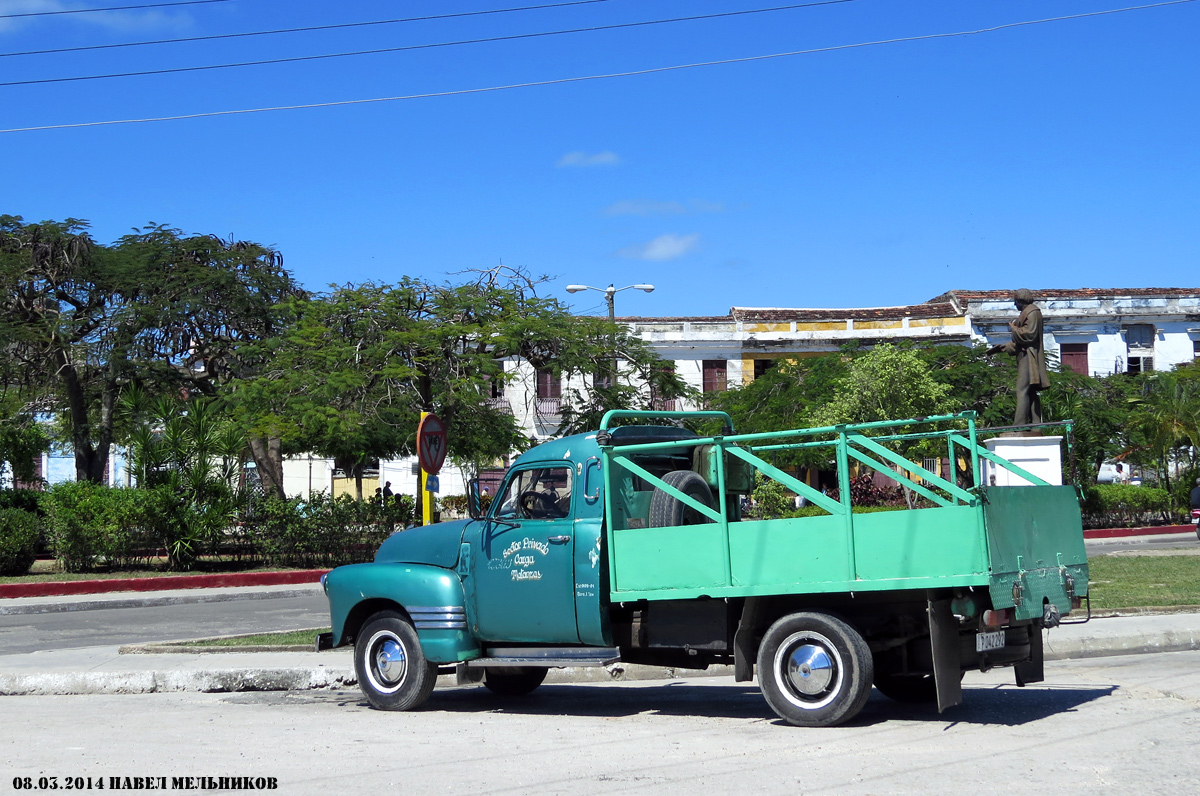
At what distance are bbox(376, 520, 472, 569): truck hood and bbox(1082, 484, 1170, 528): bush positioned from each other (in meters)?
31.0

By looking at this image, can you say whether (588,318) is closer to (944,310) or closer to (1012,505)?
(1012,505)

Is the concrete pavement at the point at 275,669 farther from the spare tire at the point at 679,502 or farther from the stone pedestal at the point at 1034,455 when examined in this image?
the stone pedestal at the point at 1034,455

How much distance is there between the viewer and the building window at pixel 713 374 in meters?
51.9

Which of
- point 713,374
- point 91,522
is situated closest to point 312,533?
point 91,522

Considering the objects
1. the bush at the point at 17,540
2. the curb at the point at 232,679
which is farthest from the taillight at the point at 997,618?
the bush at the point at 17,540

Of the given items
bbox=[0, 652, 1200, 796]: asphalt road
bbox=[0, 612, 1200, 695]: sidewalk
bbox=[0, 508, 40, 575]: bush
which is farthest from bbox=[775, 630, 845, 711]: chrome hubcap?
bbox=[0, 508, 40, 575]: bush

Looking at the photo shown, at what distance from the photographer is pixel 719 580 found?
8.25 metres

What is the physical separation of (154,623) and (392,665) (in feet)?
30.5

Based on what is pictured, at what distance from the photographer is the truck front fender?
9.30 m

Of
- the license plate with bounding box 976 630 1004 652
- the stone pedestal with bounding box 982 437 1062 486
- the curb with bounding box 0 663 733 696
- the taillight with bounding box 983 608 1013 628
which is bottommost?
the curb with bounding box 0 663 733 696

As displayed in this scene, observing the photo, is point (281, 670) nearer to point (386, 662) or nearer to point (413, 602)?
point (386, 662)

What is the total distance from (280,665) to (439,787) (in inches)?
218

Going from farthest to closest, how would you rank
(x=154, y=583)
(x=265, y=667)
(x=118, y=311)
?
(x=118, y=311) < (x=154, y=583) < (x=265, y=667)

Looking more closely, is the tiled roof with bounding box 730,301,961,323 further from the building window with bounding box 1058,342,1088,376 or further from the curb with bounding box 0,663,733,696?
the curb with bounding box 0,663,733,696
